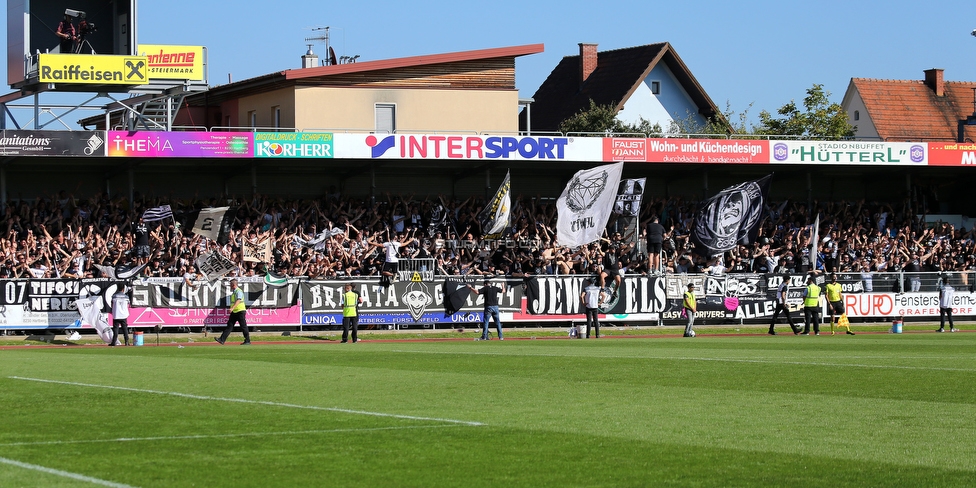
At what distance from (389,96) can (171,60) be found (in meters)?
8.21

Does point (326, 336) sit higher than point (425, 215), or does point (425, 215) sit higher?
point (425, 215)

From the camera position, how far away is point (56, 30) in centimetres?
3966

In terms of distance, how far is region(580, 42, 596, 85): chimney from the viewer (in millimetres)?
67188

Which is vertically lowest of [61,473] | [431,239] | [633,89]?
[61,473]

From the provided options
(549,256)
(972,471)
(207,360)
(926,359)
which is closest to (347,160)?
(549,256)

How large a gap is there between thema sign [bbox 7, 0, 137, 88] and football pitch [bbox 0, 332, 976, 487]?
78.2ft

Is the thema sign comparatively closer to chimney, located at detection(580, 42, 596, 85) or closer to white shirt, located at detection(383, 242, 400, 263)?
white shirt, located at detection(383, 242, 400, 263)

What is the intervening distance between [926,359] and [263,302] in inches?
762

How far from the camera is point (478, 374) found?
16344 millimetres

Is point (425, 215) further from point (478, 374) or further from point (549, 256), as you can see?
point (478, 374)

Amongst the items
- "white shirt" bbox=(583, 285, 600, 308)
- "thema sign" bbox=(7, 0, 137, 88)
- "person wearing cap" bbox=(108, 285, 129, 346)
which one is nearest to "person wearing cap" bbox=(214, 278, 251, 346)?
"person wearing cap" bbox=(108, 285, 129, 346)

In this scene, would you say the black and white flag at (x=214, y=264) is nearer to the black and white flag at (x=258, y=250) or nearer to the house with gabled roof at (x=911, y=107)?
the black and white flag at (x=258, y=250)

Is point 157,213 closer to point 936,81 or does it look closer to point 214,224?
point 214,224

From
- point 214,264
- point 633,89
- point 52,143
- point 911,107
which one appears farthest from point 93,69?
point 911,107
